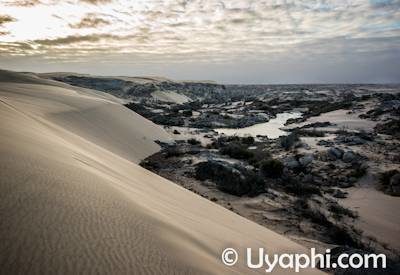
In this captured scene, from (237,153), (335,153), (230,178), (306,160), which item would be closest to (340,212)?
(230,178)

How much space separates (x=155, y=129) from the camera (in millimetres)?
22469

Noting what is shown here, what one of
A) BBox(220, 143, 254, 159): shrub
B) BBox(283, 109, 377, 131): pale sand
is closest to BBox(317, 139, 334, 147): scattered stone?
BBox(220, 143, 254, 159): shrub

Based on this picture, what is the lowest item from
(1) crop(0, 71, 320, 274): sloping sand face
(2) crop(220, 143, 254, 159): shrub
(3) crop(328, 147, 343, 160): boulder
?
(2) crop(220, 143, 254, 159): shrub

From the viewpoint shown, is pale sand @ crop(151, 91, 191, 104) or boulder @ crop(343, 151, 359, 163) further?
pale sand @ crop(151, 91, 191, 104)

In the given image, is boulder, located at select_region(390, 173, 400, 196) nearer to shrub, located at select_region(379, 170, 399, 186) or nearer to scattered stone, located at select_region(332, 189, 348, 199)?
shrub, located at select_region(379, 170, 399, 186)

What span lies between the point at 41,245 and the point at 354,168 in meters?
14.0

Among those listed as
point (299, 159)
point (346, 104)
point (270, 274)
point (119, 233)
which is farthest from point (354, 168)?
point (346, 104)

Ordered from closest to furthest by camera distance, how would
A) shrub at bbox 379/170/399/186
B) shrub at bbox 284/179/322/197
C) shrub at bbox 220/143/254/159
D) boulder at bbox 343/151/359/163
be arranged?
1. shrub at bbox 284/179/322/197
2. shrub at bbox 379/170/399/186
3. boulder at bbox 343/151/359/163
4. shrub at bbox 220/143/254/159

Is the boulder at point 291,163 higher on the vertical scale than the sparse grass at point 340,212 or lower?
lower

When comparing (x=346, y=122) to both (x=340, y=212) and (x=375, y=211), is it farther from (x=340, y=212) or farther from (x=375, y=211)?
(x=340, y=212)

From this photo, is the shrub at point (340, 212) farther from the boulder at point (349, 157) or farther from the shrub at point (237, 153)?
the shrub at point (237, 153)

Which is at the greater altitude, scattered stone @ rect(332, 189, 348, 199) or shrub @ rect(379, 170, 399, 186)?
shrub @ rect(379, 170, 399, 186)

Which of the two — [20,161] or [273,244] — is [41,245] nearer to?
[20,161]

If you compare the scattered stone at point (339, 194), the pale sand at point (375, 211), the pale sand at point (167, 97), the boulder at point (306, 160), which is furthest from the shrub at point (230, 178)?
the pale sand at point (167, 97)
